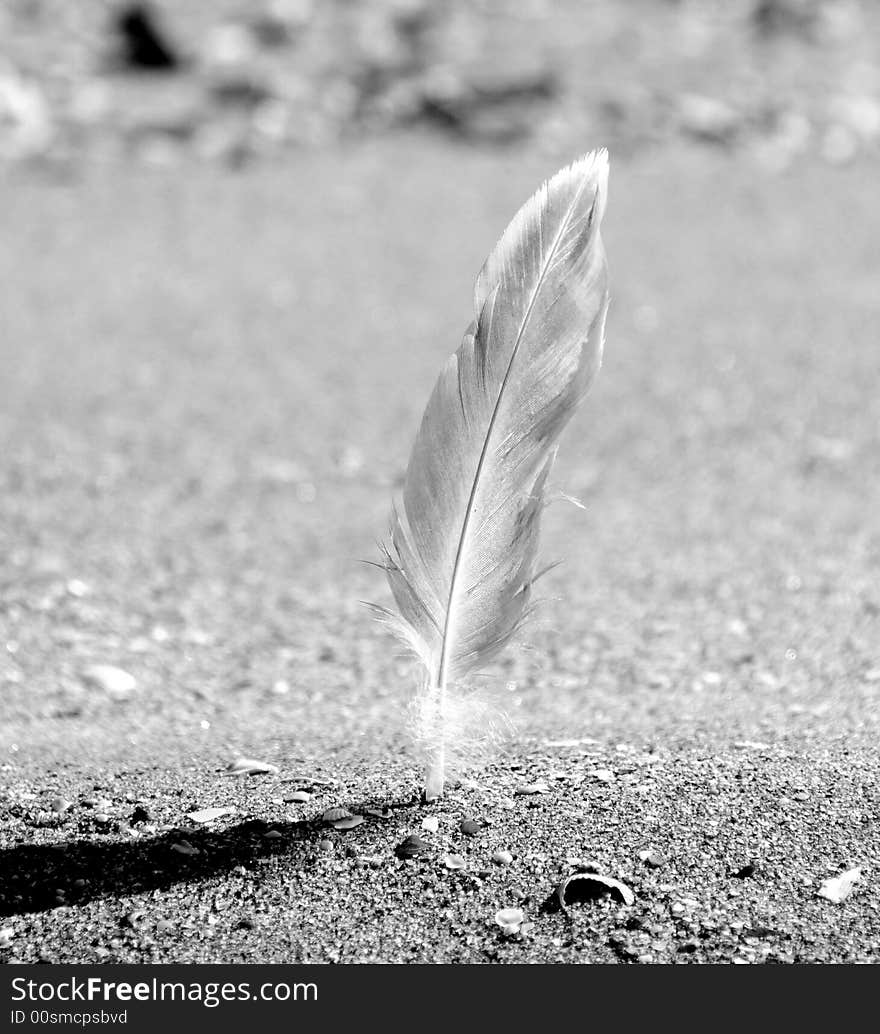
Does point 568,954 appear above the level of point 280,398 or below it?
above

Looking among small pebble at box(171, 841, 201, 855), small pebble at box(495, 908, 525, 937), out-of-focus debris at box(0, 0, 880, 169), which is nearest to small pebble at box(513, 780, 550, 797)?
small pebble at box(495, 908, 525, 937)

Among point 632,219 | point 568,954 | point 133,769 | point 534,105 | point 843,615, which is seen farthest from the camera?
point 534,105

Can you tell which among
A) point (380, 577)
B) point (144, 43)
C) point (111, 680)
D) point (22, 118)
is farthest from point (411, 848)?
point (144, 43)

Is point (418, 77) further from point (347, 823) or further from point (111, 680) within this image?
point (347, 823)

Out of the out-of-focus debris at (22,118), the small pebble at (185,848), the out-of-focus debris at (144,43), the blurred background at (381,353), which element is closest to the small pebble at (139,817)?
the small pebble at (185,848)

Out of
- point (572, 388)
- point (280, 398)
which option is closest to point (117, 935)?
point (572, 388)

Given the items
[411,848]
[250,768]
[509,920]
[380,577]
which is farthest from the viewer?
[380,577]

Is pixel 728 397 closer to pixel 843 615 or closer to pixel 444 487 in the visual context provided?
pixel 843 615
